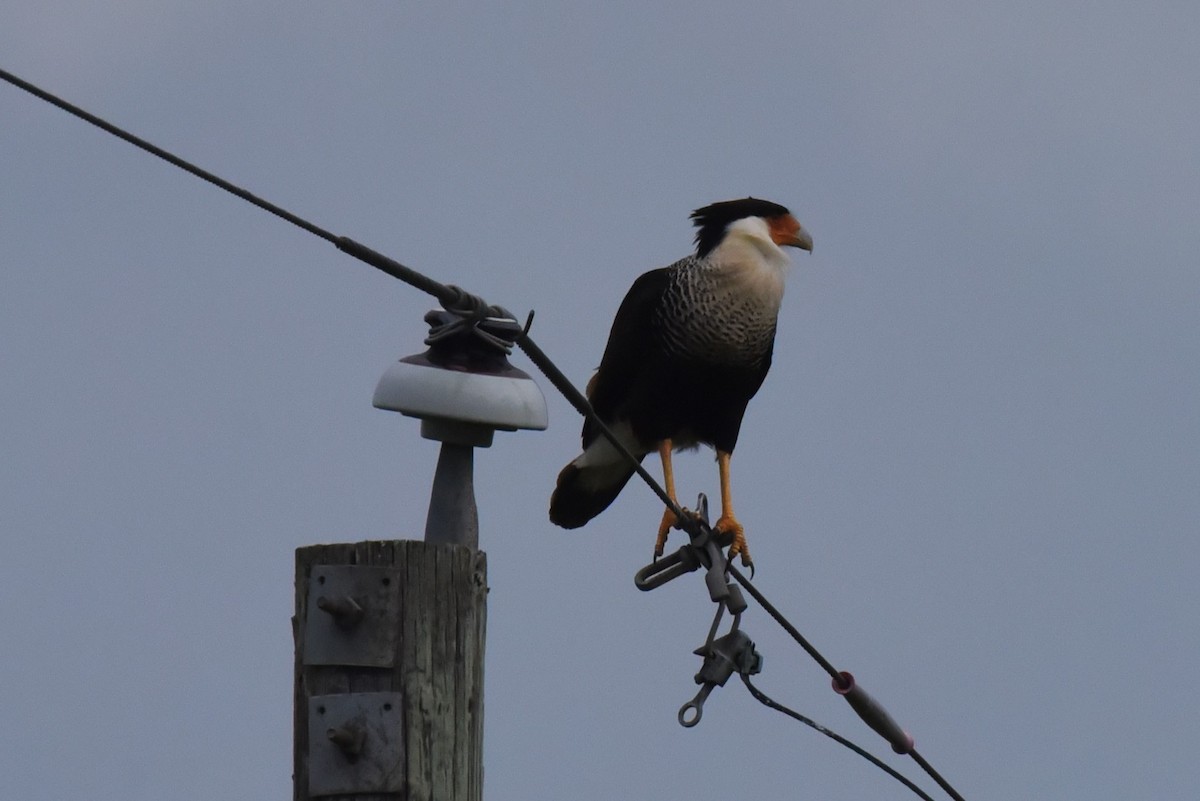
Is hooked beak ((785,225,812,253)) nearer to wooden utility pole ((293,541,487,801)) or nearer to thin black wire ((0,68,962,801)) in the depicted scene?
thin black wire ((0,68,962,801))

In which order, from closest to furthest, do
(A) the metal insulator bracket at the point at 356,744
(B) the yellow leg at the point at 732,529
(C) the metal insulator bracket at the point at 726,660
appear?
(A) the metal insulator bracket at the point at 356,744 < (C) the metal insulator bracket at the point at 726,660 < (B) the yellow leg at the point at 732,529

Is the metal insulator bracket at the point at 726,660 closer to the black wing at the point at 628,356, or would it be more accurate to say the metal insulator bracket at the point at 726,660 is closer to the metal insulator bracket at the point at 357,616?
the metal insulator bracket at the point at 357,616

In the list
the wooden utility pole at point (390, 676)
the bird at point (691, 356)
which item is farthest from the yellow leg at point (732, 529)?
the wooden utility pole at point (390, 676)

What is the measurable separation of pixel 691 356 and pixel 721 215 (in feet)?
1.71

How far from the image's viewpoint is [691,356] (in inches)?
234

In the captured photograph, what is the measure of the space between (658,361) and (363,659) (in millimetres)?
3025

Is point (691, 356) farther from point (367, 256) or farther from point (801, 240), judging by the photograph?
point (367, 256)

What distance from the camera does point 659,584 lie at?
457cm

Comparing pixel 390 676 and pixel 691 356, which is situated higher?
pixel 691 356

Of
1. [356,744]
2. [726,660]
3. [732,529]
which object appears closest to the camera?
[356,744]

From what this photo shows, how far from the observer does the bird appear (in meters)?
5.96

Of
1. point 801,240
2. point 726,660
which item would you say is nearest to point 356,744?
point 726,660

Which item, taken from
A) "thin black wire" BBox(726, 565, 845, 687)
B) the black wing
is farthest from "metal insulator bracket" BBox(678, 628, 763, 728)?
the black wing

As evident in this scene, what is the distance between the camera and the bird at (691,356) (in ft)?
19.5
